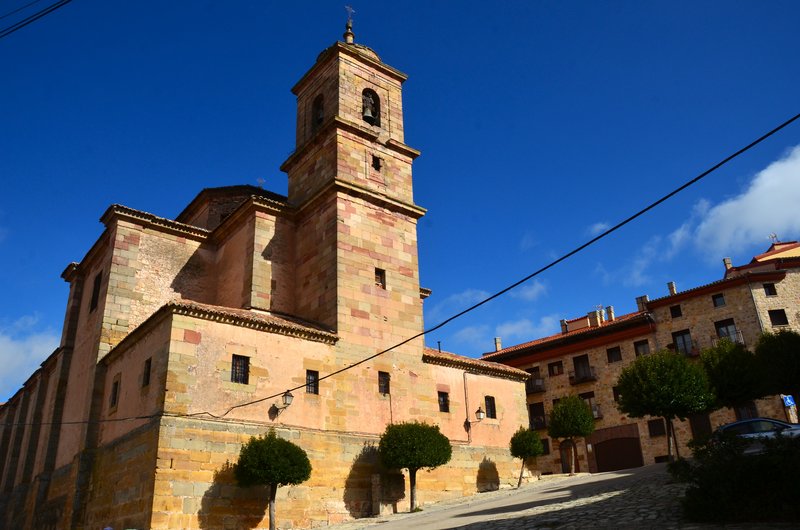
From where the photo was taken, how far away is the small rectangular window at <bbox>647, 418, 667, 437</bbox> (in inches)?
1302

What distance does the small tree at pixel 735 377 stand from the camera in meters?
22.4

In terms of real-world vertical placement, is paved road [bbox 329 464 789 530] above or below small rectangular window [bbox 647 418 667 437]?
below

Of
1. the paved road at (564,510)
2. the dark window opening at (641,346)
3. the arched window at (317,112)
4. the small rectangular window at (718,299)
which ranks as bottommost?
the paved road at (564,510)

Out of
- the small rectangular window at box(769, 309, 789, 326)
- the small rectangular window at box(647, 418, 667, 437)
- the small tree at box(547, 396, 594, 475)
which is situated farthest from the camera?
the small rectangular window at box(769, 309, 789, 326)

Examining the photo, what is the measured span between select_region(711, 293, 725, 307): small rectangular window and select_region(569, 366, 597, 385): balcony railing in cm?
739

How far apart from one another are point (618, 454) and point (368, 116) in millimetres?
22671

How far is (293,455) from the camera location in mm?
15672

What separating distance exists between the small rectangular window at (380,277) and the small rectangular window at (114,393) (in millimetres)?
8439

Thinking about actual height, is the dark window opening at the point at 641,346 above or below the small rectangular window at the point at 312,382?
above

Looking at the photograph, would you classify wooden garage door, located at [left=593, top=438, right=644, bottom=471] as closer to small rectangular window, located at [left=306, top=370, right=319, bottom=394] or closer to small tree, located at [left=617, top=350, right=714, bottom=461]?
small tree, located at [left=617, top=350, right=714, bottom=461]

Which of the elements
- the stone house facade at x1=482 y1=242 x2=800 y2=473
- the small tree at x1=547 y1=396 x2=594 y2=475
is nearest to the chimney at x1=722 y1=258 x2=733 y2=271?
the stone house facade at x1=482 y1=242 x2=800 y2=473

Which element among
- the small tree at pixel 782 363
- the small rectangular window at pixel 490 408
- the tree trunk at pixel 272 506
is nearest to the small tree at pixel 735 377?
the small tree at pixel 782 363

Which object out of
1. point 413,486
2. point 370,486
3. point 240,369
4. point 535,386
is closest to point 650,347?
point 535,386

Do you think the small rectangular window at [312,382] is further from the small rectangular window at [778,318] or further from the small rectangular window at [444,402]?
the small rectangular window at [778,318]
